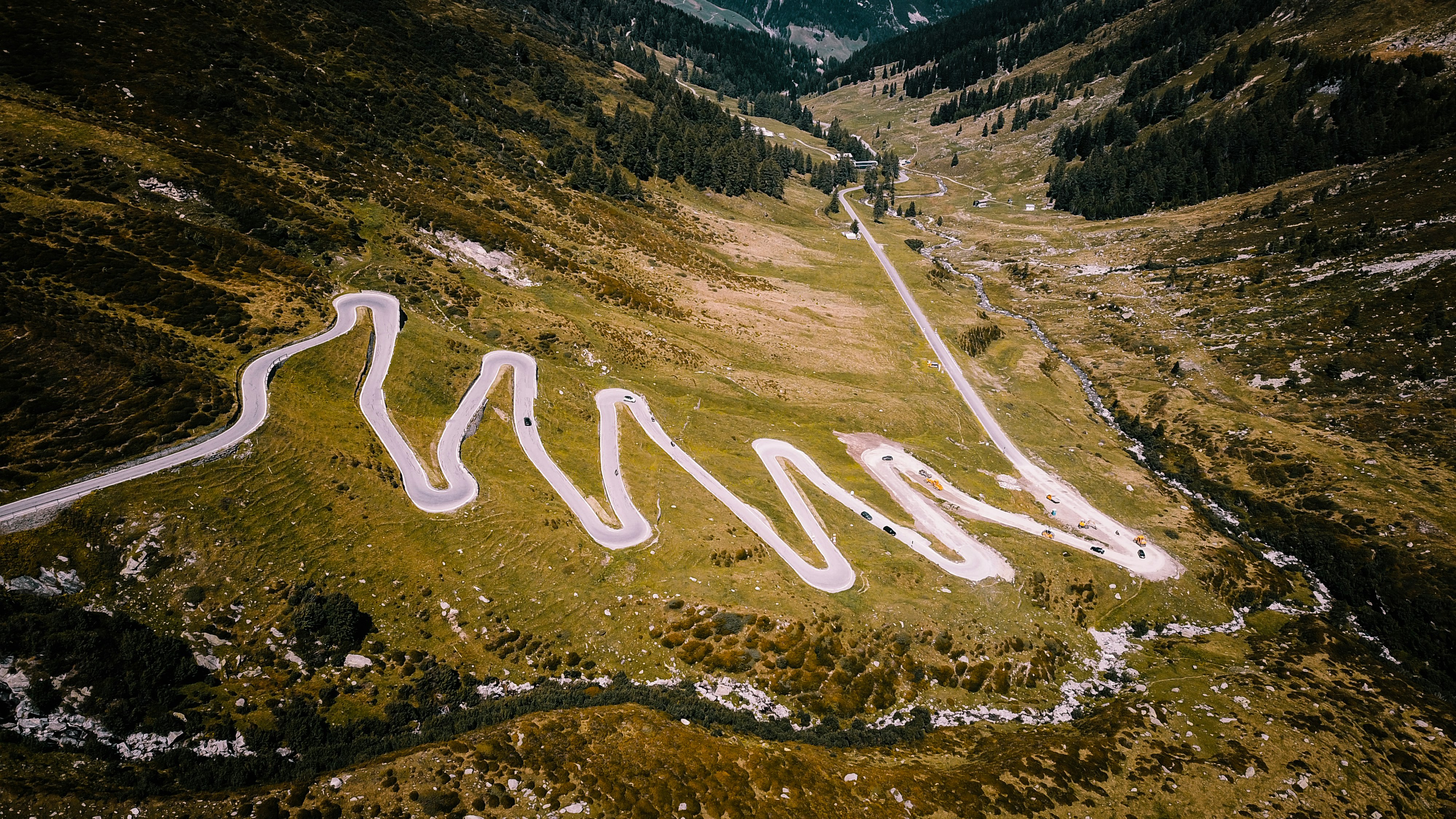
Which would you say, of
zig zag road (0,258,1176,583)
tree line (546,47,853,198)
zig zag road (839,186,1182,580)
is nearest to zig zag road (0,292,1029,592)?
zig zag road (0,258,1176,583)

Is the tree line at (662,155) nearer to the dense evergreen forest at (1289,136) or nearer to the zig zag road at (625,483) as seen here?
the zig zag road at (625,483)

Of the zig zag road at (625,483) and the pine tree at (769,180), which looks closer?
the zig zag road at (625,483)

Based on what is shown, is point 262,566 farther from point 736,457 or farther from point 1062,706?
point 1062,706

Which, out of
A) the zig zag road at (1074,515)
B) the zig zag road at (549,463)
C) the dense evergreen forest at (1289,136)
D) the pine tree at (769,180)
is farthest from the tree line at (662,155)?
the dense evergreen forest at (1289,136)

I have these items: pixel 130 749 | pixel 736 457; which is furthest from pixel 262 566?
pixel 736 457

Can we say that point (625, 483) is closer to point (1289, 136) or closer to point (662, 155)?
point (662, 155)

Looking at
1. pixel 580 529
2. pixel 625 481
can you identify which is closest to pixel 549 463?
pixel 625 481
